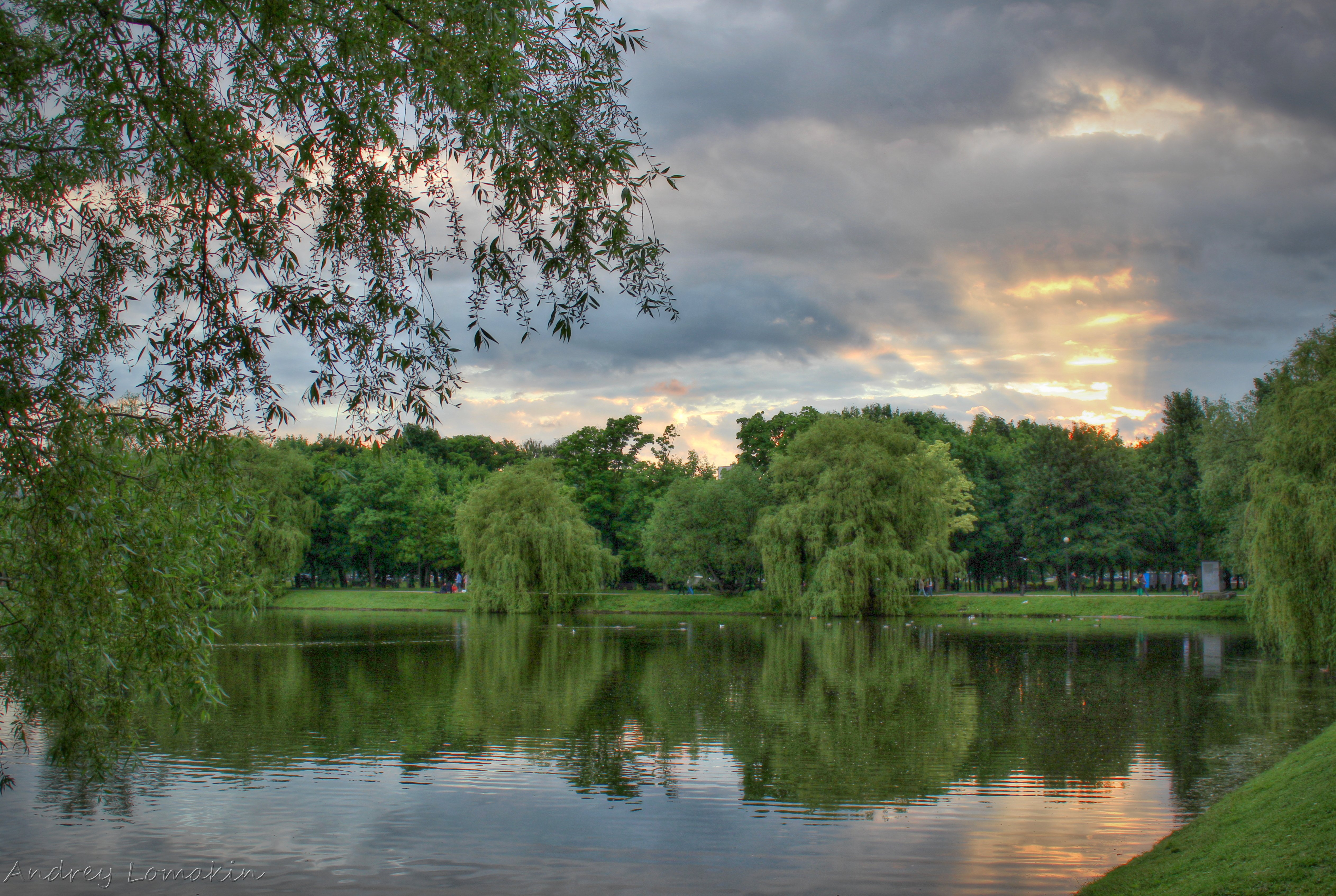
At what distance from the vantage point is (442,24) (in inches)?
275

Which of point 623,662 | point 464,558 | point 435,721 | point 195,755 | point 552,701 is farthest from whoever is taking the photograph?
point 464,558

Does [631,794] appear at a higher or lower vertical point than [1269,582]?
lower

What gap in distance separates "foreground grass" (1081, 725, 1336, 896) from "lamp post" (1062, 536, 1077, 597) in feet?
162

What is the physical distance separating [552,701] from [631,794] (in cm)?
802

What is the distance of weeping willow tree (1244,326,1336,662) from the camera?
2327 centimetres

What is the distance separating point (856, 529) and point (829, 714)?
3084cm

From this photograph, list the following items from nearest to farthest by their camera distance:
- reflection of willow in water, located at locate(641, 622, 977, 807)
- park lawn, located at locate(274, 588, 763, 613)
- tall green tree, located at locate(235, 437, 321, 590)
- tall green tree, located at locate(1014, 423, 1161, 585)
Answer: reflection of willow in water, located at locate(641, 622, 977, 807) < tall green tree, located at locate(235, 437, 321, 590) < park lawn, located at locate(274, 588, 763, 613) < tall green tree, located at locate(1014, 423, 1161, 585)

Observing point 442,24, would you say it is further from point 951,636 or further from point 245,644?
point 951,636

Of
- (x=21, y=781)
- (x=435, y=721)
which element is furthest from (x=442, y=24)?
(x=435, y=721)

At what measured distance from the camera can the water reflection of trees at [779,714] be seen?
13375mm

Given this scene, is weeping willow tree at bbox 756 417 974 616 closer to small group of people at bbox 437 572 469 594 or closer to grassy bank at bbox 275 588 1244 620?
grassy bank at bbox 275 588 1244 620

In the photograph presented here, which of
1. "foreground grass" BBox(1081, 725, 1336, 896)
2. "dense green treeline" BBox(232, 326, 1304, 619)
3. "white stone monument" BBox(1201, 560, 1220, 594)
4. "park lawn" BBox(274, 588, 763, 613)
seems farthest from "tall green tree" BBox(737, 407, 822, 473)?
"foreground grass" BBox(1081, 725, 1336, 896)

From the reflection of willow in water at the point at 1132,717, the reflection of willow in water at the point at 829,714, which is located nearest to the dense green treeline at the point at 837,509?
the reflection of willow in water at the point at 1132,717

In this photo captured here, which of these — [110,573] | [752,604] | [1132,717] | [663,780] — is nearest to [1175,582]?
[752,604]
